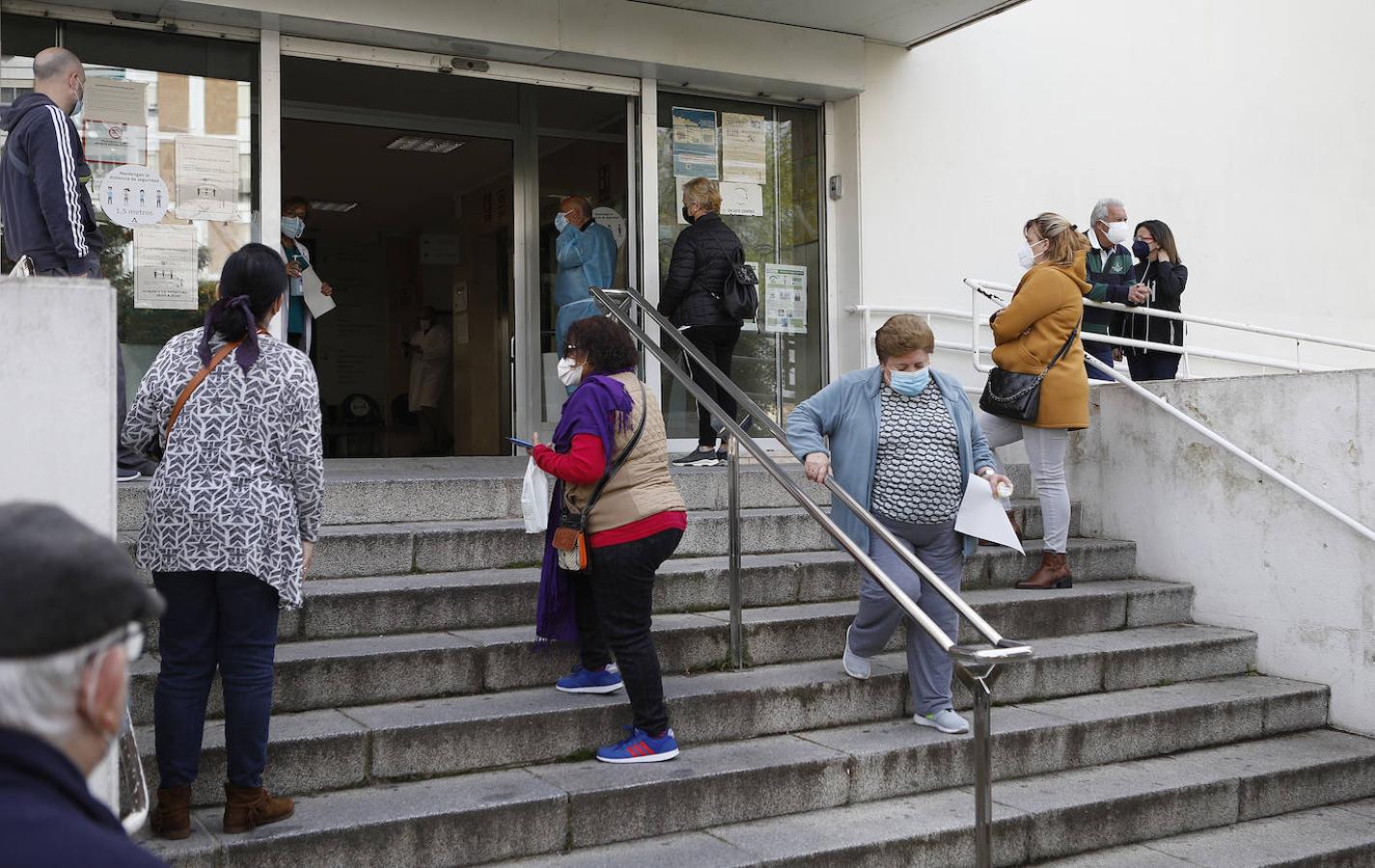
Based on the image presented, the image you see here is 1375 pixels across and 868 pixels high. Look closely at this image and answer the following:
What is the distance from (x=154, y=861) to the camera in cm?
127

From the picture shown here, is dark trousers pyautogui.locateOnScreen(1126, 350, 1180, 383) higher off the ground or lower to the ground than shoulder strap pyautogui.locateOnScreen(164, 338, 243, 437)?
higher

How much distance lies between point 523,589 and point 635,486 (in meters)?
1.01

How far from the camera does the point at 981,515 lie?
493 cm

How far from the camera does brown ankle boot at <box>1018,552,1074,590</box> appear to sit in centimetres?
635

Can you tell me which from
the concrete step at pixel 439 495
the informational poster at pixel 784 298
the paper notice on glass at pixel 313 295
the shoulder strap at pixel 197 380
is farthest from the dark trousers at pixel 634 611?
the informational poster at pixel 784 298

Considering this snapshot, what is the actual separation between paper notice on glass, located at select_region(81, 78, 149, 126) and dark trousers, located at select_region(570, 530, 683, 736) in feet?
13.9

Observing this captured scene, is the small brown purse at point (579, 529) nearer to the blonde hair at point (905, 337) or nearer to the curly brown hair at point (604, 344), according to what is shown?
the curly brown hair at point (604, 344)

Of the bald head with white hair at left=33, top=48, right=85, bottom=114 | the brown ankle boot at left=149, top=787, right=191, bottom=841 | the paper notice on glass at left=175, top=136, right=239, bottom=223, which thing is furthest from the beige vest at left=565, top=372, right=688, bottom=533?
the paper notice on glass at left=175, top=136, right=239, bottom=223

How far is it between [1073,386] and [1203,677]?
1.52 m

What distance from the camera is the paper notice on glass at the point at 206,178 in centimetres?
702

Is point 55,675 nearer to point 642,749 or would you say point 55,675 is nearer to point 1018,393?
point 642,749

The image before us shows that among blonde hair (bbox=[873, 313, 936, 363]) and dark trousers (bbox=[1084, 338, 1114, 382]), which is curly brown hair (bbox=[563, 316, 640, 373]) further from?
dark trousers (bbox=[1084, 338, 1114, 382])

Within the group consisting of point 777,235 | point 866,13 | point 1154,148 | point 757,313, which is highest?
point 866,13

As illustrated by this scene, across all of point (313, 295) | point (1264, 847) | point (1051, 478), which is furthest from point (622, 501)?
point (313, 295)
